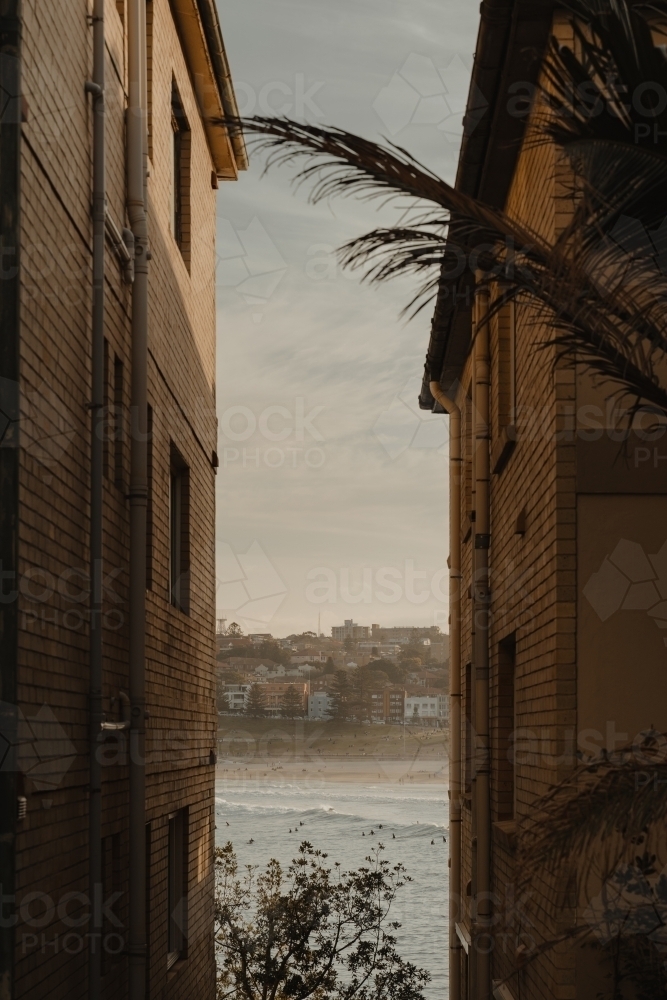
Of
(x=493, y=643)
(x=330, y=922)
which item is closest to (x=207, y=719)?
(x=330, y=922)

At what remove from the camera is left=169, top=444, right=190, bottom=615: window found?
505 inches

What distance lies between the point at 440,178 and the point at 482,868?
23.0 feet

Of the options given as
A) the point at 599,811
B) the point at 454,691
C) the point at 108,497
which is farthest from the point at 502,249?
the point at 454,691

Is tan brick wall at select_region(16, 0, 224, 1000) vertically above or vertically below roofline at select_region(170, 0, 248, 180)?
below

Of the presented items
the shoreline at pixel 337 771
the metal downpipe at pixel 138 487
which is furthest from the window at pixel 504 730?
the shoreline at pixel 337 771

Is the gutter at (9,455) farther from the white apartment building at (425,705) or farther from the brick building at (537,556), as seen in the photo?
the white apartment building at (425,705)

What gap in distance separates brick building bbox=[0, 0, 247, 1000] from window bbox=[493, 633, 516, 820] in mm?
2768

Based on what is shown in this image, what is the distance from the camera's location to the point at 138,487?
372 inches

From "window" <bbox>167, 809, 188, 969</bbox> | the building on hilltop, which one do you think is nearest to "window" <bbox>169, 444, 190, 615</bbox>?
"window" <bbox>167, 809, 188, 969</bbox>

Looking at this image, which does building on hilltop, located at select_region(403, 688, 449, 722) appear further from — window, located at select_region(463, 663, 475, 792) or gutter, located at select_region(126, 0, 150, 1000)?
gutter, located at select_region(126, 0, 150, 1000)

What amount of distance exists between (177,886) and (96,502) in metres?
5.58

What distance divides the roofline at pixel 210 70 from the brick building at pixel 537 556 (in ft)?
11.4

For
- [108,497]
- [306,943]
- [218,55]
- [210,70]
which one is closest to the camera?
[108,497]

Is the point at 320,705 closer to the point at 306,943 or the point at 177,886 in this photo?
the point at 306,943
